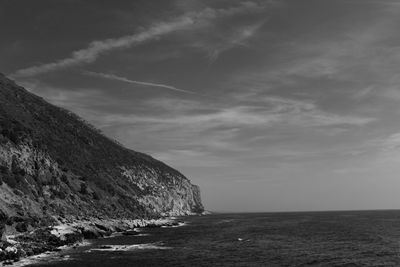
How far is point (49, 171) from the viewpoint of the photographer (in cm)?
12538

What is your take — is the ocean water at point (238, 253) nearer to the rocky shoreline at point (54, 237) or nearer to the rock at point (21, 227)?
the rocky shoreline at point (54, 237)

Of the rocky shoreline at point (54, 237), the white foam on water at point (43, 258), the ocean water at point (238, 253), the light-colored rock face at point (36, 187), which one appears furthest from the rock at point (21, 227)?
the ocean water at point (238, 253)

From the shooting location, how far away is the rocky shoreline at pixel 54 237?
71.1 m

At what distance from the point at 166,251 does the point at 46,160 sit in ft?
206

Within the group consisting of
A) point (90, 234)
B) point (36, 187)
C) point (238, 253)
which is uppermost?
point (36, 187)

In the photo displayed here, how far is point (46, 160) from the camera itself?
127125 millimetres

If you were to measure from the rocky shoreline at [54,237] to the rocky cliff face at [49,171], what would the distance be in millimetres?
4854

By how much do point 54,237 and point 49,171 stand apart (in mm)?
Answer: 42542

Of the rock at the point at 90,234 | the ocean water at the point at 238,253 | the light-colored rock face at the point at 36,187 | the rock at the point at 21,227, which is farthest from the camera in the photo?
the rock at the point at 90,234

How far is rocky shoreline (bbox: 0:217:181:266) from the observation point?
233 ft

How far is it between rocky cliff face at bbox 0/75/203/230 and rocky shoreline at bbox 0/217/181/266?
4854 mm

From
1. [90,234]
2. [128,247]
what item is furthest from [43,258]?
[90,234]

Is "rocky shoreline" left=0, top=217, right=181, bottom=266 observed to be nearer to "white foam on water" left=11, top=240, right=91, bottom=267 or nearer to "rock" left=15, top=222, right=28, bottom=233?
"white foam on water" left=11, top=240, right=91, bottom=267

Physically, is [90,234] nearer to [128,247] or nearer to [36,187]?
[36,187]
